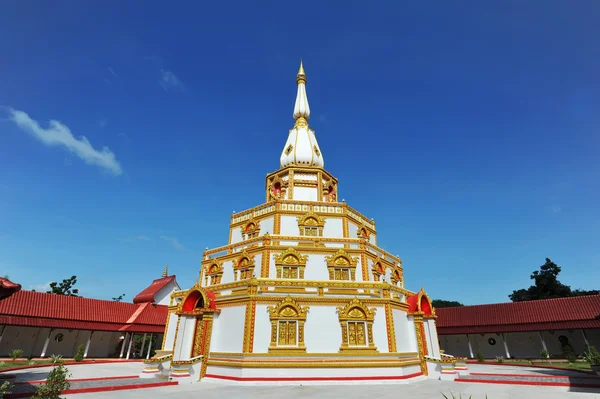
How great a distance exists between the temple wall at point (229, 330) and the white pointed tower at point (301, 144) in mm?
13591

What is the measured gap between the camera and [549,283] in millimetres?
45312

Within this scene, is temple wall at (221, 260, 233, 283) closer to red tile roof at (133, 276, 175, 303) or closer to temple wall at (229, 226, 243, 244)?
temple wall at (229, 226, 243, 244)

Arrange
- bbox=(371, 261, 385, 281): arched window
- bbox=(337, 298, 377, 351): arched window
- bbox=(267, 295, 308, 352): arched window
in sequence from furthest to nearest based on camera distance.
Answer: bbox=(371, 261, 385, 281): arched window, bbox=(337, 298, 377, 351): arched window, bbox=(267, 295, 308, 352): arched window

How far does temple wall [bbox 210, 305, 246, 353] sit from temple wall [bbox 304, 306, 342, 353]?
11.6 feet

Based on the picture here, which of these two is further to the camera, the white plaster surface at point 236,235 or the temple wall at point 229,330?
the white plaster surface at point 236,235

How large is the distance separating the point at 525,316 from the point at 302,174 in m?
24.7

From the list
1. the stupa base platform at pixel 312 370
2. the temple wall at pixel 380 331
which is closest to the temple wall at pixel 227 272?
the stupa base platform at pixel 312 370

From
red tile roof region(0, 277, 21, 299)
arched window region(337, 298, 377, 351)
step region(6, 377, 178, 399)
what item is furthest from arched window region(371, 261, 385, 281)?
red tile roof region(0, 277, 21, 299)

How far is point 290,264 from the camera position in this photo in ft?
65.6

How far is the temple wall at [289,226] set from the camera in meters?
22.1

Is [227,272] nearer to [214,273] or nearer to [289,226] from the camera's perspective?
[214,273]

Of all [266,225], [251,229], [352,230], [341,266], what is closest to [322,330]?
[341,266]

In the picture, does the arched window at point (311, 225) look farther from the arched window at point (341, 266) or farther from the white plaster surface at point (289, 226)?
the arched window at point (341, 266)

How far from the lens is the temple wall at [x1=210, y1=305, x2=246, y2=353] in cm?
1677
